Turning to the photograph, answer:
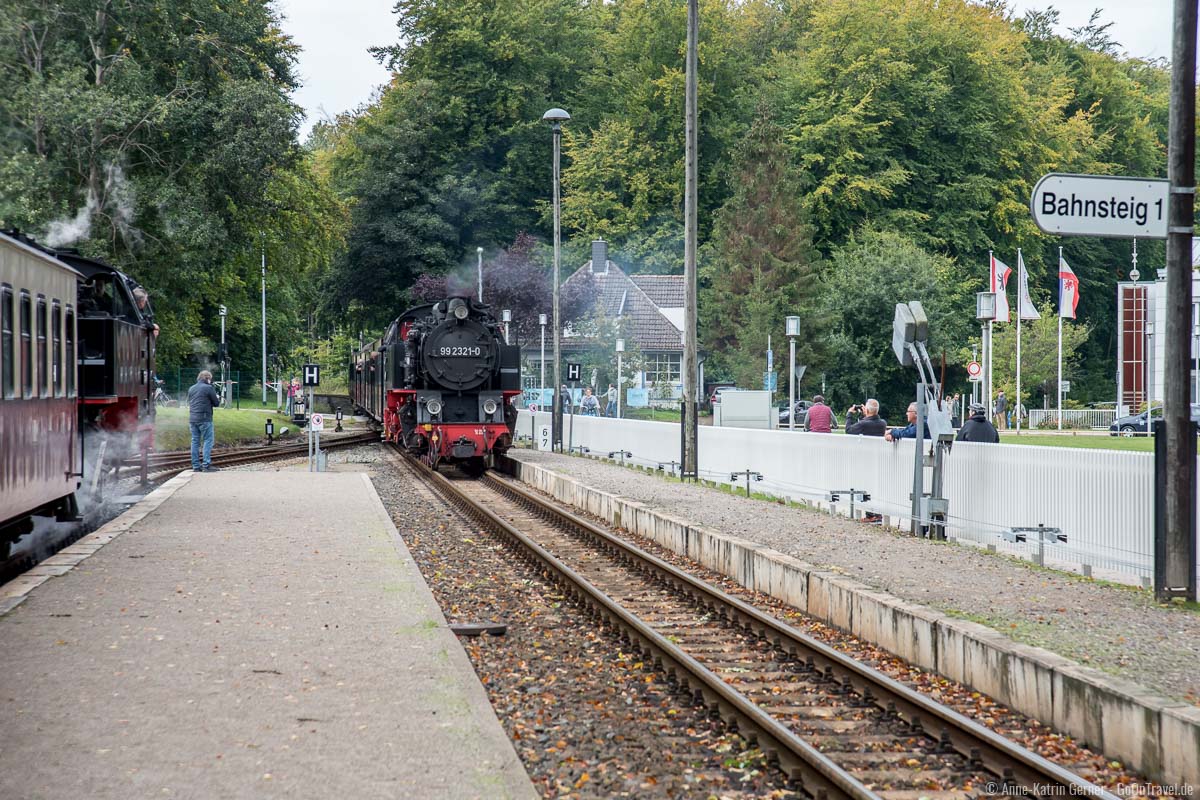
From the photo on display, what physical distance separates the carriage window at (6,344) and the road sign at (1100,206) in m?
7.97

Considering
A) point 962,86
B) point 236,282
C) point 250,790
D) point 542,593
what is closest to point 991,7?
point 962,86

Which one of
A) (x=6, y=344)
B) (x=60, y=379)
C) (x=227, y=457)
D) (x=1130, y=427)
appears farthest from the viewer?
(x=1130, y=427)

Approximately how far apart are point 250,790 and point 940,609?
5309 millimetres

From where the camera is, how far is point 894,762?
6480 mm

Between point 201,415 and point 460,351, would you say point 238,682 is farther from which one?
point 460,351

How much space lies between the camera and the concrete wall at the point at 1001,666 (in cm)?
611

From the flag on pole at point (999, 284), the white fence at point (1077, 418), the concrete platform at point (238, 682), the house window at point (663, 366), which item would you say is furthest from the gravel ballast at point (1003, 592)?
the house window at point (663, 366)

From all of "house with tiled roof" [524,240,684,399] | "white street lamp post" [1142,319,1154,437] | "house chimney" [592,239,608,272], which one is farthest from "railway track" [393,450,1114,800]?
"house chimney" [592,239,608,272]

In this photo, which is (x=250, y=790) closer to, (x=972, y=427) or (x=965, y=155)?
(x=972, y=427)

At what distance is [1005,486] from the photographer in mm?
13664

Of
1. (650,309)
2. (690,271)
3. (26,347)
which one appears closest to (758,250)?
(650,309)

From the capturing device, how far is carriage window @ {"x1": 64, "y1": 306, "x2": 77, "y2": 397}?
44.7 feet

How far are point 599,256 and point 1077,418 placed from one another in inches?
963

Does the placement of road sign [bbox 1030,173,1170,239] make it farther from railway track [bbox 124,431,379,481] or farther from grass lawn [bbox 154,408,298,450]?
grass lawn [bbox 154,408,298,450]
